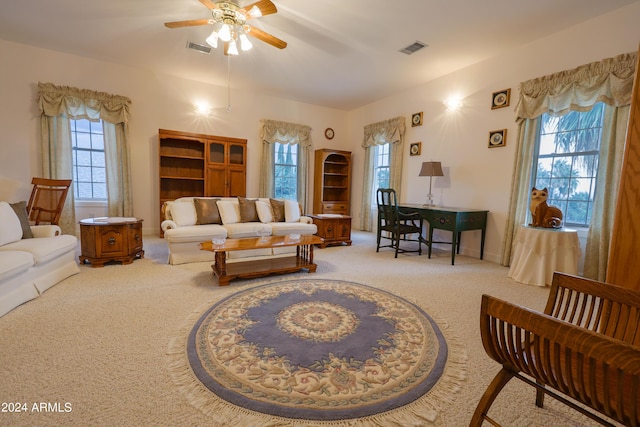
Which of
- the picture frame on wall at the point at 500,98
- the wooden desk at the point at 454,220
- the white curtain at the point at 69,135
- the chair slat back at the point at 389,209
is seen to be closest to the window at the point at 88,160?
the white curtain at the point at 69,135

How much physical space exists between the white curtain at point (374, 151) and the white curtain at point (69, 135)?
453 centimetres

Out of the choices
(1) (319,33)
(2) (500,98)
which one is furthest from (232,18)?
(2) (500,98)

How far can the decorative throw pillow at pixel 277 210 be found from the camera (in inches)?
174

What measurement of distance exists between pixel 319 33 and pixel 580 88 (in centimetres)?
300

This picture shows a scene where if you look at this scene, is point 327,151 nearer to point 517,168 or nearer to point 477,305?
point 517,168

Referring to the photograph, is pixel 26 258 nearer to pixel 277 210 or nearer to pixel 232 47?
pixel 232 47

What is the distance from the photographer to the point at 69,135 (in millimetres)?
4438

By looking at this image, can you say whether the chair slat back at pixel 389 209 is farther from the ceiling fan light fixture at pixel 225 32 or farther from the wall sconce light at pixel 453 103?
the ceiling fan light fixture at pixel 225 32

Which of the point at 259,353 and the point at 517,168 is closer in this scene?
the point at 259,353

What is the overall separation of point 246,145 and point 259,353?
466 cm

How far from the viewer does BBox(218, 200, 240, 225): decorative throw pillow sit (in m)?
4.02

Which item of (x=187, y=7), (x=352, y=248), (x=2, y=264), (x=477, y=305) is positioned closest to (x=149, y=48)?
(x=187, y=7)

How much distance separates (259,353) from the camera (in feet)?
5.49

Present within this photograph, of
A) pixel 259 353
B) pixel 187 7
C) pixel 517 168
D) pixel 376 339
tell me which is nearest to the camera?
pixel 259 353
